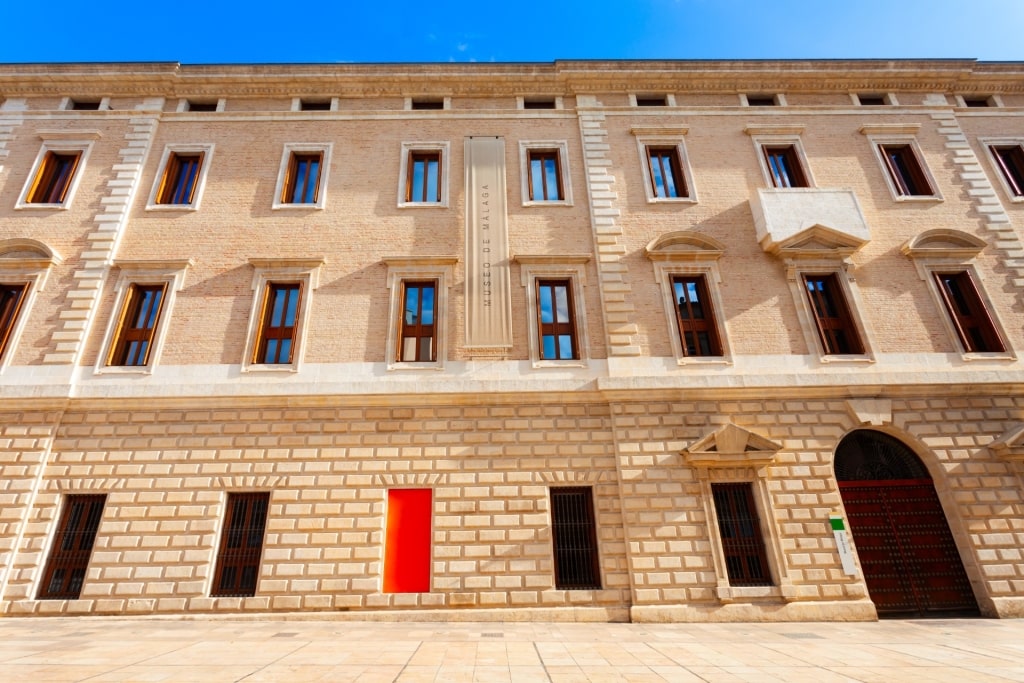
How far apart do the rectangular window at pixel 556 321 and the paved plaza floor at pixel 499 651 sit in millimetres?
5665

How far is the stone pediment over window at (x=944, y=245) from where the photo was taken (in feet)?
39.9

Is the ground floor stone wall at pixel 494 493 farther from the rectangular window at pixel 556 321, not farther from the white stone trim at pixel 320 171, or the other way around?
the white stone trim at pixel 320 171

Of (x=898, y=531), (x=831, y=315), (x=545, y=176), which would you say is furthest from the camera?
(x=545, y=176)

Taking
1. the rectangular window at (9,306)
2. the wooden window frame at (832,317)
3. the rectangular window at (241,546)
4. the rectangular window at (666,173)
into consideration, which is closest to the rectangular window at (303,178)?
the rectangular window at (9,306)

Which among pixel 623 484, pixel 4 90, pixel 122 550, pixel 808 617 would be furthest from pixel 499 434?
pixel 4 90

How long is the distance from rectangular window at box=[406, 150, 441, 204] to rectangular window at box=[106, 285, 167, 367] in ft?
22.0

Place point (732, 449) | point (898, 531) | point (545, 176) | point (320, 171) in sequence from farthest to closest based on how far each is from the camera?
point (545, 176) → point (320, 171) → point (898, 531) → point (732, 449)

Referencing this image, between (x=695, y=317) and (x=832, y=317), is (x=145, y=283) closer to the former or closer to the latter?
(x=695, y=317)

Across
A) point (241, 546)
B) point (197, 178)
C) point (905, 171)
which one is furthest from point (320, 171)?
point (905, 171)

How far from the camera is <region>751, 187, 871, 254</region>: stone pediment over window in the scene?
39.6 feet

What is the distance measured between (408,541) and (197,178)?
11.5 metres

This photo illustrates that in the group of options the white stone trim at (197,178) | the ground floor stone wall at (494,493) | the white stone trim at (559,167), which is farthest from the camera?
the white stone trim at (559,167)

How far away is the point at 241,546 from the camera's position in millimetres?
9688

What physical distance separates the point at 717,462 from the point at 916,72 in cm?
1437
